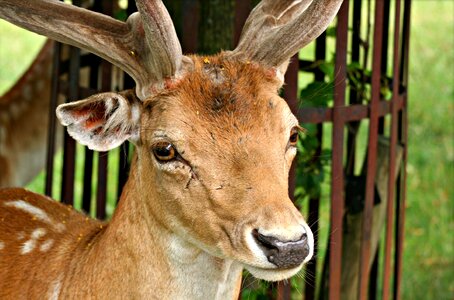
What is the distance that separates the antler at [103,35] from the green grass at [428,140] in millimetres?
3667

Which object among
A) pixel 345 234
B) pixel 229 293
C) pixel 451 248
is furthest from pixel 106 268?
pixel 451 248

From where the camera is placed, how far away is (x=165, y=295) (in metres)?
3.53

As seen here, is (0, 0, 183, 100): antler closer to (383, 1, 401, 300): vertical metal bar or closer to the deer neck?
the deer neck

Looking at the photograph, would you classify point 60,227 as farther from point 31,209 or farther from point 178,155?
point 178,155

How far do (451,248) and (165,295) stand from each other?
13.8ft

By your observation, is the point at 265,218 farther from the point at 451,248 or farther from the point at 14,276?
the point at 451,248

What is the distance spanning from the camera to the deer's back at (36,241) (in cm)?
378

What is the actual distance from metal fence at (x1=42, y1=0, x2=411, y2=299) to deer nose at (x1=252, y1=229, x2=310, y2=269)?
113 centimetres

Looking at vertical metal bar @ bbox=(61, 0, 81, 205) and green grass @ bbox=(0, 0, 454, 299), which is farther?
green grass @ bbox=(0, 0, 454, 299)

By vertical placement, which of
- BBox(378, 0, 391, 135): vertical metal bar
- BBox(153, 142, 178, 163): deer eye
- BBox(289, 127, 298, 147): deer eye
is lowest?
BBox(153, 142, 178, 163): deer eye

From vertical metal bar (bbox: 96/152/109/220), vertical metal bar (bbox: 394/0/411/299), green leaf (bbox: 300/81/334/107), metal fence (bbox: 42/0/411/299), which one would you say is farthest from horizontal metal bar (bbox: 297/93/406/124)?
vertical metal bar (bbox: 96/152/109/220)

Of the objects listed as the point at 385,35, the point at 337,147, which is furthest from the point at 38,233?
the point at 385,35

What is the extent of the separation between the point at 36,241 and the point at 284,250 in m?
1.33

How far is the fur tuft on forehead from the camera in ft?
11.0
